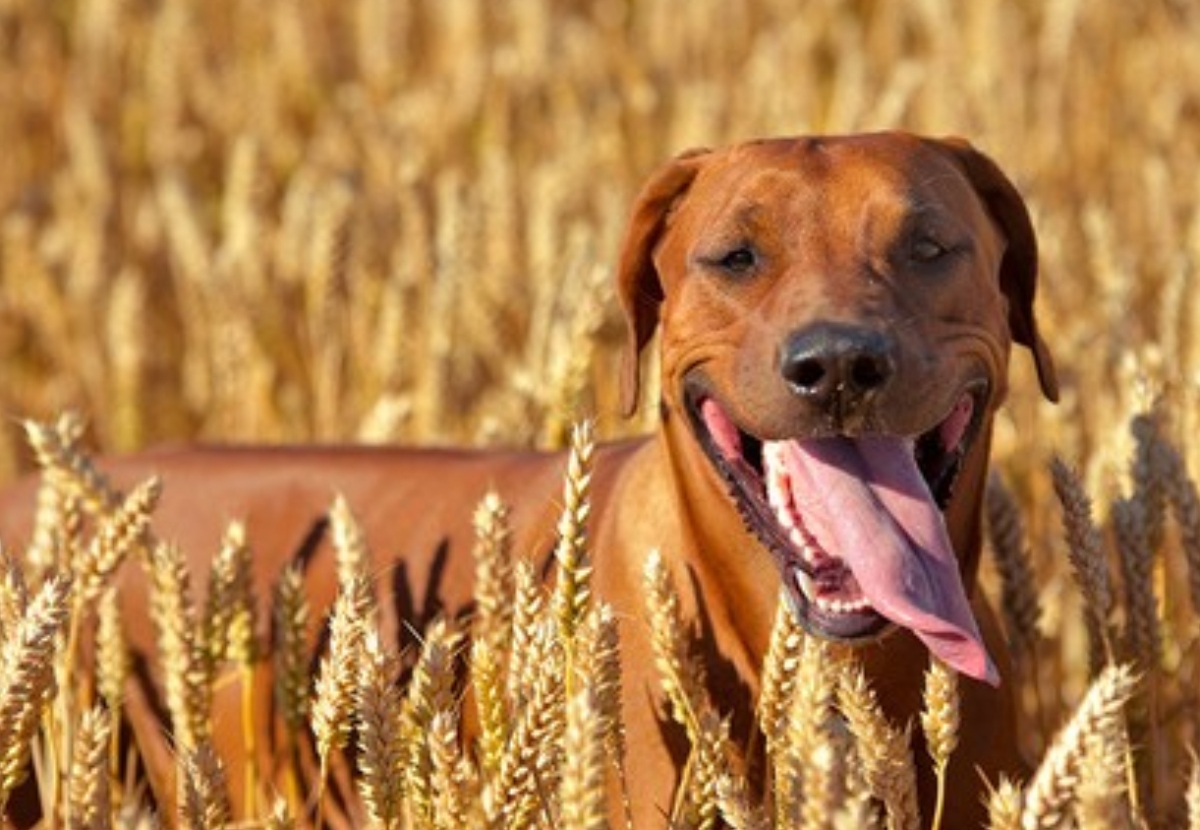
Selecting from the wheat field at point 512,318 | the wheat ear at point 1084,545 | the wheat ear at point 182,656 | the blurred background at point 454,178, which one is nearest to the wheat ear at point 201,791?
the wheat field at point 512,318

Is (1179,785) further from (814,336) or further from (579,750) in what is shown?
(579,750)

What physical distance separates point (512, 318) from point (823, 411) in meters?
2.98

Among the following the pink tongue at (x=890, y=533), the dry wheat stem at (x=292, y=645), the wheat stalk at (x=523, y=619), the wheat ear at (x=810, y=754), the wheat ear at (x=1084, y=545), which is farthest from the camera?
the dry wheat stem at (x=292, y=645)

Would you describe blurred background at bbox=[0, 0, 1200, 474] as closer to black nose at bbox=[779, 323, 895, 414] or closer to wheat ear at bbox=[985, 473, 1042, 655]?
wheat ear at bbox=[985, 473, 1042, 655]

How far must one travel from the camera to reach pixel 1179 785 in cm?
430

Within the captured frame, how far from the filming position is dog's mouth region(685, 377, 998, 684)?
3.55 m

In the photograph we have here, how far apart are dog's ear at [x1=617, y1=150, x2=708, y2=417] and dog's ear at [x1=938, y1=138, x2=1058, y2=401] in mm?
397

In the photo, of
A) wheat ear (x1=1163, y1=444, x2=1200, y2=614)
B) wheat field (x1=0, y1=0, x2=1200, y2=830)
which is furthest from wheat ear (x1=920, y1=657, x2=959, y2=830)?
wheat ear (x1=1163, y1=444, x2=1200, y2=614)

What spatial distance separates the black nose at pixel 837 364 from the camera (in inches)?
139

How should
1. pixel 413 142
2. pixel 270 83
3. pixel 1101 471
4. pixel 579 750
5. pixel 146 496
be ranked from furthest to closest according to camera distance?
pixel 270 83 < pixel 413 142 < pixel 1101 471 < pixel 146 496 < pixel 579 750

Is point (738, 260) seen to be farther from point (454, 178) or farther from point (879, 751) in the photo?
point (454, 178)

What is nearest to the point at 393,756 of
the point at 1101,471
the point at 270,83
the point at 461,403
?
the point at 1101,471

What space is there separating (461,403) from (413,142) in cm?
136

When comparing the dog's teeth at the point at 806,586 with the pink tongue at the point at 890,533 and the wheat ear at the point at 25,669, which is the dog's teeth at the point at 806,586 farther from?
the wheat ear at the point at 25,669
